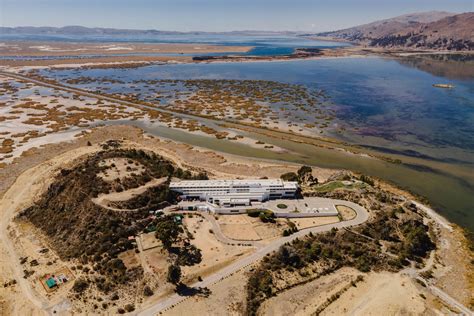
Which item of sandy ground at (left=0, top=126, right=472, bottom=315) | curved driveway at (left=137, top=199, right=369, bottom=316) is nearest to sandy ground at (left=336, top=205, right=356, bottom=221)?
curved driveway at (left=137, top=199, right=369, bottom=316)

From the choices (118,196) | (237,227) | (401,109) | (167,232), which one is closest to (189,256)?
(167,232)

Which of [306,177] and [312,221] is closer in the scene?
[312,221]

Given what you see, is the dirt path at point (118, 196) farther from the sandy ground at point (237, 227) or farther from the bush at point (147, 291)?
the bush at point (147, 291)

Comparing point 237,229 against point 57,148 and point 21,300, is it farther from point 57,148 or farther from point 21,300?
point 57,148

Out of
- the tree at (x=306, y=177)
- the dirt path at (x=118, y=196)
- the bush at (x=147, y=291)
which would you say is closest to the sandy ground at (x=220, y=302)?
the bush at (x=147, y=291)

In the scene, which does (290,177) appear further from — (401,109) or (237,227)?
(401,109)

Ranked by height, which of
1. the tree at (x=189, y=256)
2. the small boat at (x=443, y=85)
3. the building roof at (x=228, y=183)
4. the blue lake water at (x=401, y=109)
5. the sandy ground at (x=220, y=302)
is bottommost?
the sandy ground at (x=220, y=302)

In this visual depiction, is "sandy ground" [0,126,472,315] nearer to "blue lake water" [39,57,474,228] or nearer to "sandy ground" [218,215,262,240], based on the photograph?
"sandy ground" [218,215,262,240]
